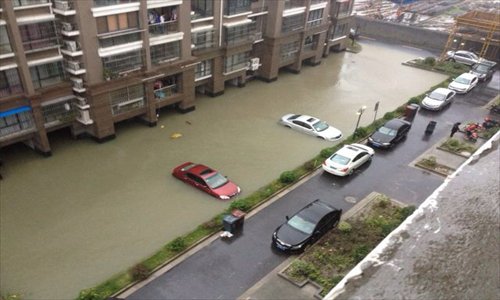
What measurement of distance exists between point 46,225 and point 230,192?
35.1ft

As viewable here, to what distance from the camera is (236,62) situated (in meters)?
40.7

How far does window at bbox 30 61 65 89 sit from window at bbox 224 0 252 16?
50.7 ft

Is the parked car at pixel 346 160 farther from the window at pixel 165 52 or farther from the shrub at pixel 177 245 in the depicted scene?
the window at pixel 165 52

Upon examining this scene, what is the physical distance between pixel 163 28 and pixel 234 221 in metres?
Result: 17.6

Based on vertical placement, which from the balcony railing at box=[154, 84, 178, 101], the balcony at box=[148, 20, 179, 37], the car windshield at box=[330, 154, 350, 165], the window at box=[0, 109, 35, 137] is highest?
the balcony at box=[148, 20, 179, 37]

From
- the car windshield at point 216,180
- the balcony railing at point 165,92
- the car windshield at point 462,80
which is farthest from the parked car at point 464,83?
the car windshield at point 216,180

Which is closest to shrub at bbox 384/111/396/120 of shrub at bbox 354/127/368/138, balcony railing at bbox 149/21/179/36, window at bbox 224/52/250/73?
shrub at bbox 354/127/368/138

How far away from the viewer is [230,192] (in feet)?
85.3

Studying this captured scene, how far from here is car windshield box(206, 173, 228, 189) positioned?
85.6 feet

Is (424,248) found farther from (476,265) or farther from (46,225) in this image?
(46,225)

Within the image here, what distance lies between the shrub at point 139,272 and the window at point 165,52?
704 inches

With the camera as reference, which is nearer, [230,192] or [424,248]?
[424,248]

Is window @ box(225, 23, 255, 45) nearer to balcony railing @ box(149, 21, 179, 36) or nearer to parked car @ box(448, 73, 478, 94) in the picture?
balcony railing @ box(149, 21, 179, 36)

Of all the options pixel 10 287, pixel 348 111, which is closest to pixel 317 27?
pixel 348 111
